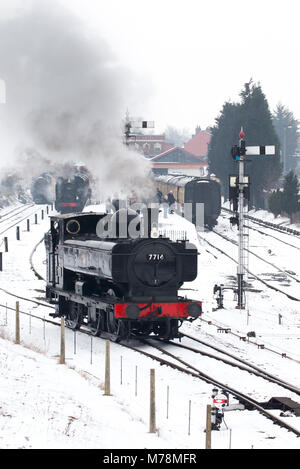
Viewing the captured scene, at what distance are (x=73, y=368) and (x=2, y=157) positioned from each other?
61.9 metres

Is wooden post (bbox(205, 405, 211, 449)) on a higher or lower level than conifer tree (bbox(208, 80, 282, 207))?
lower

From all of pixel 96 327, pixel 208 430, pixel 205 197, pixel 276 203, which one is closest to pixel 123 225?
pixel 96 327

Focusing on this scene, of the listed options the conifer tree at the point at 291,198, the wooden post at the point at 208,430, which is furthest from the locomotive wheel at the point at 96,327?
the conifer tree at the point at 291,198

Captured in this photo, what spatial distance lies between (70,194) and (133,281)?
36660 mm

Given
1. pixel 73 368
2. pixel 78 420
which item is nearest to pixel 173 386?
pixel 73 368

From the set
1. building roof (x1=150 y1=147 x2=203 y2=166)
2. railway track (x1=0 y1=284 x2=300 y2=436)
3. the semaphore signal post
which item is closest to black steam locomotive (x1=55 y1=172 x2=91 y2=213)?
the semaphore signal post

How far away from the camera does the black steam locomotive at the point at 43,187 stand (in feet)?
231

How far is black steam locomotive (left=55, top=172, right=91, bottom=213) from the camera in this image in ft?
174

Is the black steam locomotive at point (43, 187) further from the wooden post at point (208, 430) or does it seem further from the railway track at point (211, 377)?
the wooden post at point (208, 430)

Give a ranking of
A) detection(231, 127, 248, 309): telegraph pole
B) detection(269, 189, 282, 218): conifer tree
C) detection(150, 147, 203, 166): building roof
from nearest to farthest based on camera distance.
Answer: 1. detection(231, 127, 248, 309): telegraph pole
2. detection(269, 189, 282, 218): conifer tree
3. detection(150, 147, 203, 166): building roof

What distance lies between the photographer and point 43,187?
7075cm

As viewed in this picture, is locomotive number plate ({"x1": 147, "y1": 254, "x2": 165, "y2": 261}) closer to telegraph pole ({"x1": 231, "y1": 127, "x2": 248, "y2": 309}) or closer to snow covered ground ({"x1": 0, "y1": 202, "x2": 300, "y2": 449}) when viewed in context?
snow covered ground ({"x1": 0, "y1": 202, "x2": 300, "y2": 449})

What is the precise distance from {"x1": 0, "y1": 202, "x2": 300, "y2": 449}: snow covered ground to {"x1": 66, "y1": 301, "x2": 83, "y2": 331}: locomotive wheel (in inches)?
19.3
